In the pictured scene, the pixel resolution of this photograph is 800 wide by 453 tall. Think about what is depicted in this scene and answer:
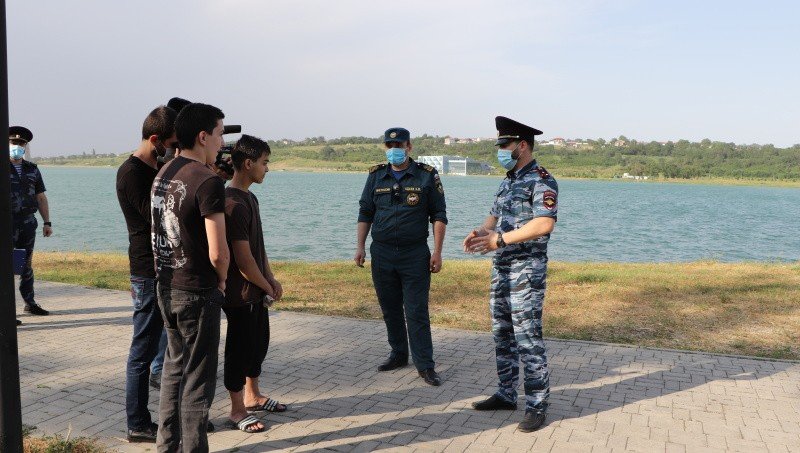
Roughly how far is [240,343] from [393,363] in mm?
1780

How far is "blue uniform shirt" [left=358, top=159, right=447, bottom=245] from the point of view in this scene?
5477mm

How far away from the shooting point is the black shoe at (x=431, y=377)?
5250mm

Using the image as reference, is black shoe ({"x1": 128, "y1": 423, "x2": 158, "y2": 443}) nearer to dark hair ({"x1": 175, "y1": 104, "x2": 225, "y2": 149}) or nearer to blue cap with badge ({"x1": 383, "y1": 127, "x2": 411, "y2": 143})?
dark hair ({"x1": 175, "y1": 104, "x2": 225, "y2": 149})

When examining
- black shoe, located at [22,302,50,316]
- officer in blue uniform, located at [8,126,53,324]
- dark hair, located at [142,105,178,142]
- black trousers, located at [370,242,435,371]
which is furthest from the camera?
black shoe, located at [22,302,50,316]

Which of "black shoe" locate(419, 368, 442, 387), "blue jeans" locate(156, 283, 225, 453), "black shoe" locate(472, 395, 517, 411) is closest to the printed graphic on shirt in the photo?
"blue jeans" locate(156, 283, 225, 453)

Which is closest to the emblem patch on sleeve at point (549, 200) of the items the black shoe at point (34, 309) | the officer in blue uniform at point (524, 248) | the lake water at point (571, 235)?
the officer in blue uniform at point (524, 248)

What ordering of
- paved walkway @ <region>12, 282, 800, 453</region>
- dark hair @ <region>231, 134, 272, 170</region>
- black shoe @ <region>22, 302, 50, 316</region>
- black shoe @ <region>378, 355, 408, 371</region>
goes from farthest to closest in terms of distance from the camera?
black shoe @ <region>22, 302, 50, 316</region>
black shoe @ <region>378, 355, 408, 371</region>
dark hair @ <region>231, 134, 272, 170</region>
paved walkway @ <region>12, 282, 800, 453</region>

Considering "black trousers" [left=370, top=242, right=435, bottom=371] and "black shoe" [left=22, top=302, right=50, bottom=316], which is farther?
"black shoe" [left=22, top=302, right=50, bottom=316]

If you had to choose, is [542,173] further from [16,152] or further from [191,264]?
[16,152]

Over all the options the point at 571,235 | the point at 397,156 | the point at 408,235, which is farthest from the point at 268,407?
the point at 571,235

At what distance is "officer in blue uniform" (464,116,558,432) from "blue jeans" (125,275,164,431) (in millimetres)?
2100

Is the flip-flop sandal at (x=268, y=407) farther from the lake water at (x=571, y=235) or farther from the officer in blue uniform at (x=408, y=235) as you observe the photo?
the lake water at (x=571, y=235)

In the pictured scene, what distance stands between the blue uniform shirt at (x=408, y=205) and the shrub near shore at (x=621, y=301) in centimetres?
230

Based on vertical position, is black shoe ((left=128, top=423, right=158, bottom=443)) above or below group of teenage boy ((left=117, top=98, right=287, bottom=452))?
below
